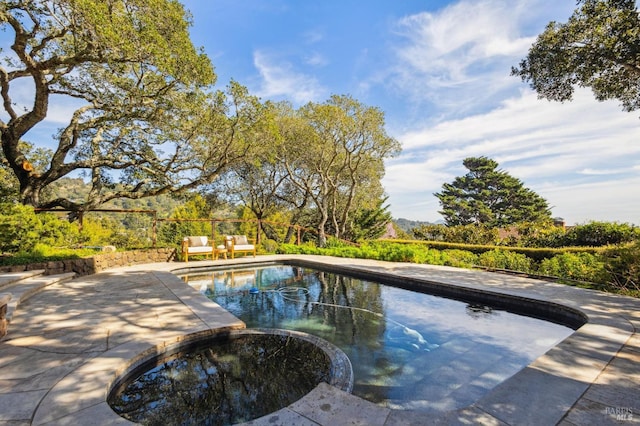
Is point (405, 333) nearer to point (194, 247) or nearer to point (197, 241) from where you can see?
point (194, 247)

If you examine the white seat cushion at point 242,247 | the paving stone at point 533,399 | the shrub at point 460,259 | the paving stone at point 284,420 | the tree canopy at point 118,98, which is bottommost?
the paving stone at point 284,420

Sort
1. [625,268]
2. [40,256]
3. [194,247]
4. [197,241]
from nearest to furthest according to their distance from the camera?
[625,268], [40,256], [194,247], [197,241]

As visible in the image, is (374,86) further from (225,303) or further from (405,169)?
(225,303)

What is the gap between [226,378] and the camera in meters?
2.79

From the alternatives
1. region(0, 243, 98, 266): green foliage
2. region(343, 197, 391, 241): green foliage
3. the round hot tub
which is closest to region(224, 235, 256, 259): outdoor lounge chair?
region(0, 243, 98, 266): green foliage

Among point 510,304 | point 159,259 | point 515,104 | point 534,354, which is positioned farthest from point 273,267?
point 515,104

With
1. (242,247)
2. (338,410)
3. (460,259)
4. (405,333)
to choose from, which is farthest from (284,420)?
(460,259)

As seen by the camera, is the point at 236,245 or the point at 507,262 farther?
the point at 236,245

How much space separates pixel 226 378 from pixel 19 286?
4566 mm

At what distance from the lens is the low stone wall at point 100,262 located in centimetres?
620

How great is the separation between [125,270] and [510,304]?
8.63 metres

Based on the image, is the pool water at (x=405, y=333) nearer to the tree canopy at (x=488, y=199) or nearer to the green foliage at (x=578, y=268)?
the green foliage at (x=578, y=268)

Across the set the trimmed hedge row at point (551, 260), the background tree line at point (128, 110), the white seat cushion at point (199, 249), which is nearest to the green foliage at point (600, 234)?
the trimmed hedge row at point (551, 260)

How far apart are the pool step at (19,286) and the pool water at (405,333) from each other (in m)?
2.67
